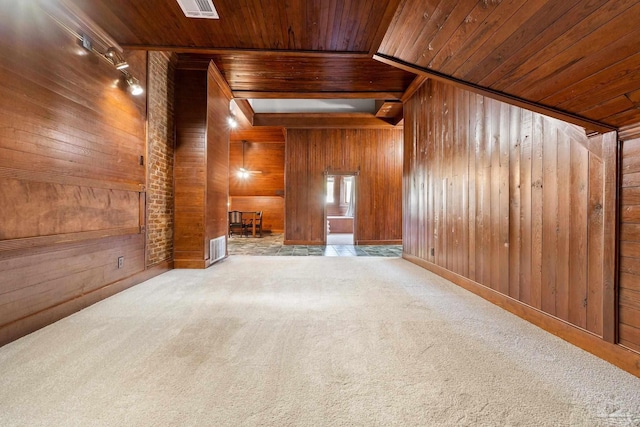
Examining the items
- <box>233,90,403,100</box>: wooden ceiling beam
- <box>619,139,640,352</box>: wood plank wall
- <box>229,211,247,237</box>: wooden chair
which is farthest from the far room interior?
<box>229,211,247,237</box>: wooden chair

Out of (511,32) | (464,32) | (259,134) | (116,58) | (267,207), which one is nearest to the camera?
(511,32)

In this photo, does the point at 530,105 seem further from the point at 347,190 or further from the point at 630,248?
the point at 347,190

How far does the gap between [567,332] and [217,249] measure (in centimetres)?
437

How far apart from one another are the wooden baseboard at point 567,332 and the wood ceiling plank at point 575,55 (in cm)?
164

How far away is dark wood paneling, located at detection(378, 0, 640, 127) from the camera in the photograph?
1.12m

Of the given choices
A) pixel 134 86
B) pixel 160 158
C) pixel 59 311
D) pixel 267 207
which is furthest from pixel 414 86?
pixel 267 207

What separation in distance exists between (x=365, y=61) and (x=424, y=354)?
149 inches

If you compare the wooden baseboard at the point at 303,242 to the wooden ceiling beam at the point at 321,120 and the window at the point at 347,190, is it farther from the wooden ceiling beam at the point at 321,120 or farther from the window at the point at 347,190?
the window at the point at 347,190

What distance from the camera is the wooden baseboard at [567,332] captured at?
4.87 feet

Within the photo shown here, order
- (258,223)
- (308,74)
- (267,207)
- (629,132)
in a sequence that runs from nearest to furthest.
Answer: (629,132)
(308,74)
(258,223)
(267,207)

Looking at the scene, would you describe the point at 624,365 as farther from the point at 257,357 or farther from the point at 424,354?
the point at 257,357

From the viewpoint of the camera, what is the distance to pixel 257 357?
5.13 feet

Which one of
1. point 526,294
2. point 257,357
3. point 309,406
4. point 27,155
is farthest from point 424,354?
point 27,155

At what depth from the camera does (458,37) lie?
166 centimetres
